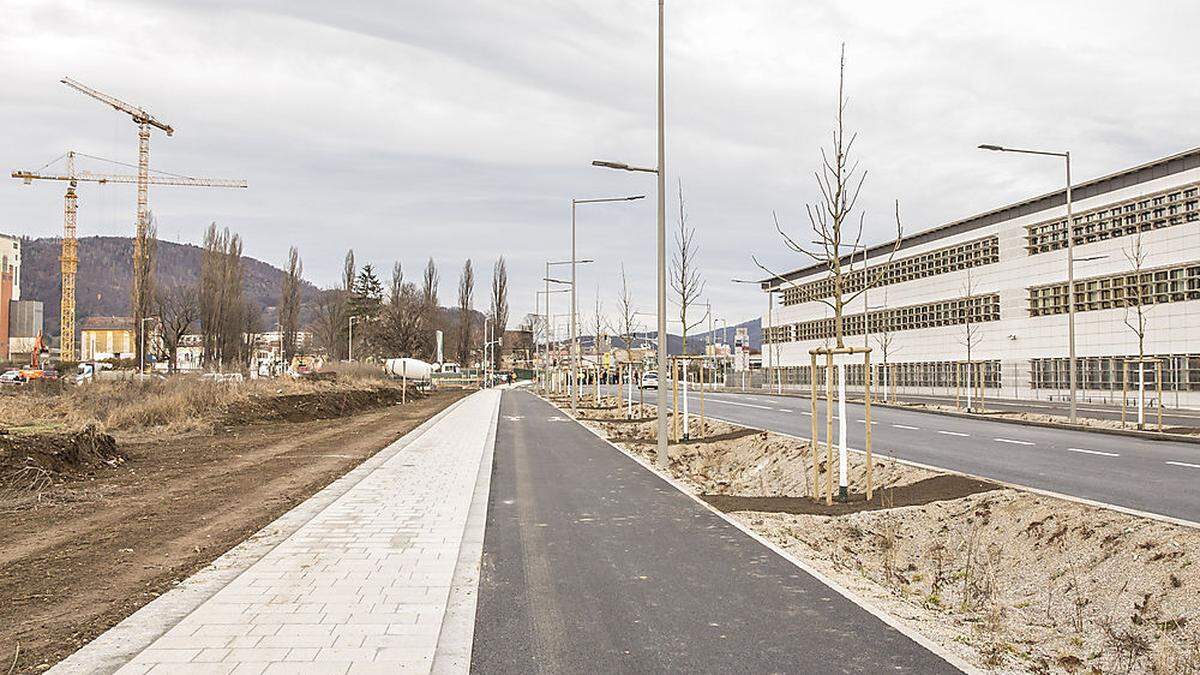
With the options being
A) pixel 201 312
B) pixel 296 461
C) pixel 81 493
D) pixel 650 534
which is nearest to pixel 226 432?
pixel 296 461

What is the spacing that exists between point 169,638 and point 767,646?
11.9 feet

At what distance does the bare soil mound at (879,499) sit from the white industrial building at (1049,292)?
15.4 m

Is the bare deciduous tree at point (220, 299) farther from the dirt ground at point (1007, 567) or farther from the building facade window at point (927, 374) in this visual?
the dirt ground at point (1007, 567)

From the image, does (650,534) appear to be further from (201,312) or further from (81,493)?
(201,312)

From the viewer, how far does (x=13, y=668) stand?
488 cm

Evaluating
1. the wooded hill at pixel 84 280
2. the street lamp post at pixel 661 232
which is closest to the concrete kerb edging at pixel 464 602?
the street lamp post at pixel 661 232

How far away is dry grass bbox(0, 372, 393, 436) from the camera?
18.2m

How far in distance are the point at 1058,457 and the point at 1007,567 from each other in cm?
813

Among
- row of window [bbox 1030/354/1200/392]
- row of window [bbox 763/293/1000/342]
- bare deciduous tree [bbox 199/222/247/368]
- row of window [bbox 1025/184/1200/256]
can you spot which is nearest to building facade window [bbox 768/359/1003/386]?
row of window [bbox 763/293/1000/342]

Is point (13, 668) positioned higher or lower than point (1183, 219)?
lower

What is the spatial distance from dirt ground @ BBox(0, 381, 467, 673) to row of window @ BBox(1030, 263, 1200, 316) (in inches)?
1206

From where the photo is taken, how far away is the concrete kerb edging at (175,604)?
4.94m

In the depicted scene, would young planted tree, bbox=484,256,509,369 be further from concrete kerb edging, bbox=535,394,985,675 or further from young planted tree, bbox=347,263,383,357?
concrete kerb edging, bbox=535,394,985,675

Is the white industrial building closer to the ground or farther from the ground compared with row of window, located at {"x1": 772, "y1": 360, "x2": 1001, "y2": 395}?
farther from the ground
